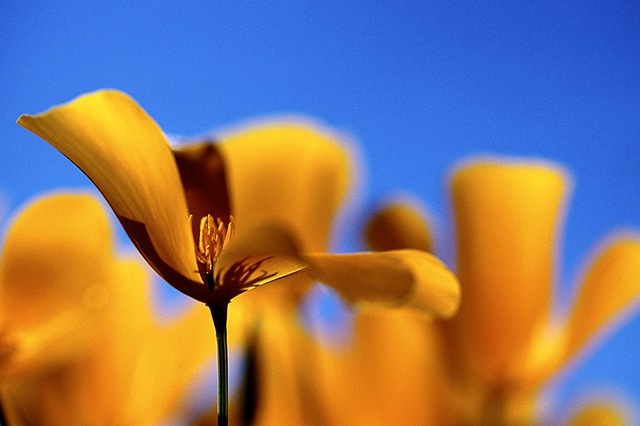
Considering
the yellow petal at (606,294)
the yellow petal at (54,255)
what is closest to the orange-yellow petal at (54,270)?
the yellow petal at (54,255)

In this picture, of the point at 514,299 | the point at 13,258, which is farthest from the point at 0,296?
the point at 514,299

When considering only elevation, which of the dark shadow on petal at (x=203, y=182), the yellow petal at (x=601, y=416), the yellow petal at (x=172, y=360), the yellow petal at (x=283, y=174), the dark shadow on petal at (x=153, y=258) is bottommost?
the yellow petal at (x=172, y=360)

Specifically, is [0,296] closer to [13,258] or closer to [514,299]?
[13,258]

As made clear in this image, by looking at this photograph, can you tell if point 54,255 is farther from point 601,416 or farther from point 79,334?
point 601,416

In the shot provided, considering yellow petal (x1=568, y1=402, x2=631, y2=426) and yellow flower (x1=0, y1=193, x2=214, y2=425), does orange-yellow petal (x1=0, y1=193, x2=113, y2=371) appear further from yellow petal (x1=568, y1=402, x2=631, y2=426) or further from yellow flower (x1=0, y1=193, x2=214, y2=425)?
yellow petal (x1=568, y1=402, x2=631, y2=426)

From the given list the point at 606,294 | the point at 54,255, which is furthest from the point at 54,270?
the point at 606,294

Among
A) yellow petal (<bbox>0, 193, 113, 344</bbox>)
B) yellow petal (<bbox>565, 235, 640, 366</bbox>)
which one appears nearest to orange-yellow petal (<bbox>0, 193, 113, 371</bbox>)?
yellow petal (<bbox>0, 193, 113, 344</bbox>)

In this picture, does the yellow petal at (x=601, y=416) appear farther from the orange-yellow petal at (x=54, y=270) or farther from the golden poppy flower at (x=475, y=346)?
the orange-yellow petal at (x=54, y=270)
